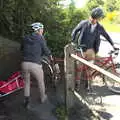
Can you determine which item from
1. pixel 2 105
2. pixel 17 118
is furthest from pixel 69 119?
pixel 2 105

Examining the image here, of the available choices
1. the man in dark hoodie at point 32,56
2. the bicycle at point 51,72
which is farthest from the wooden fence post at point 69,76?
the bicycle at point 51,72

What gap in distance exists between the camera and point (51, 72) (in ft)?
32.5

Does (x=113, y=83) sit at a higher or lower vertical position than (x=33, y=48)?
lower

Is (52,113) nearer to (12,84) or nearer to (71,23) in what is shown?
(12,84)

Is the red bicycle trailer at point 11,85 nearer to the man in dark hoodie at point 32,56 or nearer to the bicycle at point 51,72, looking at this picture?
the man in dark hoodie at point 32,56

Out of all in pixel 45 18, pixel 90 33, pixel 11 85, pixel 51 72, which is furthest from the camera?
pixel 45 18

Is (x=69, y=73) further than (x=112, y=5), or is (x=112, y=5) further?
(x=112, y=5)

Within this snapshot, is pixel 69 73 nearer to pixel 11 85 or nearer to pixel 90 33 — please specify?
pixel 11 85

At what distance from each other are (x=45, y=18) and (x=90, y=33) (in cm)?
203

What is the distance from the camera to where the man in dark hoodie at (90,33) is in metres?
9.98

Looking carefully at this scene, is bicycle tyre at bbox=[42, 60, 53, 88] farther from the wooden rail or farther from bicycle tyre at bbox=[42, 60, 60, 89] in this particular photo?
the wooden rail

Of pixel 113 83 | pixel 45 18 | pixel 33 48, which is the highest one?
pixel 45 18

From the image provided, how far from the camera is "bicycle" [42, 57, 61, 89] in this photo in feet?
32.3

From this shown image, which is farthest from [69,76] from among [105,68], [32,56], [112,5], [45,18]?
[112,5]
